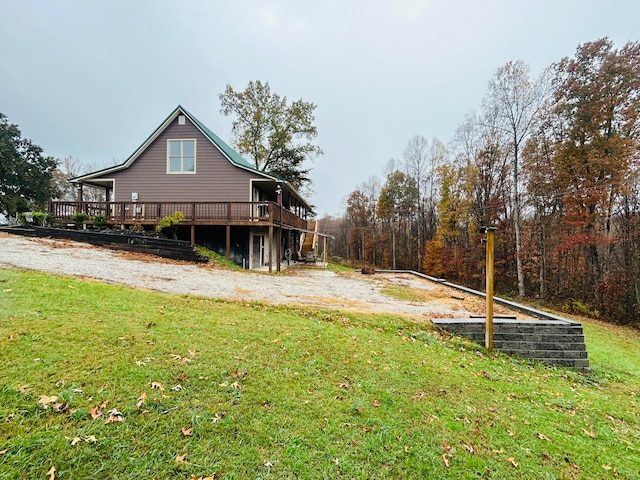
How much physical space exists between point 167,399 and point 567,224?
1970cm

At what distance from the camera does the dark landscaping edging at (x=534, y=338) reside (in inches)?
244

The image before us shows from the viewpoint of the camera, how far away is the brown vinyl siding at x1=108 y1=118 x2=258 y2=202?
15398 millimetres

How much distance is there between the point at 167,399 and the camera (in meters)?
2.69

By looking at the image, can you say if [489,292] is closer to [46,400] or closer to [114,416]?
[114,416]

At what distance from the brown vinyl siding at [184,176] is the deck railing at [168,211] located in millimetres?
1121

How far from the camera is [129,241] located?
1233 centimetres

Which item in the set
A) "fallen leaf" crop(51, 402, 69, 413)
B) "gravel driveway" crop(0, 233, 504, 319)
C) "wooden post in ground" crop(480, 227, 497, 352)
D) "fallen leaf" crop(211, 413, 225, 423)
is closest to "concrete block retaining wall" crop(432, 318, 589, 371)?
"wooden post in ground" crop(480, 227, 497, 352)

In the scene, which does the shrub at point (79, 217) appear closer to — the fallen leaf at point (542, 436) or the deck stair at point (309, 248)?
the deck stair at point (309, 248)

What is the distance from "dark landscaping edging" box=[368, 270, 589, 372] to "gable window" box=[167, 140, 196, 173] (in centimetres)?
1435

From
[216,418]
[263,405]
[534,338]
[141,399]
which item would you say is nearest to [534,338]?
[534,338]

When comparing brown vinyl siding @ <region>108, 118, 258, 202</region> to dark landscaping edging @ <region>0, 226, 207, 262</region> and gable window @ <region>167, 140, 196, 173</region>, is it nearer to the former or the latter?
gable window @ <region>167, 140, 196, 173</region>

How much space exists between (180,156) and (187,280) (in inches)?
378

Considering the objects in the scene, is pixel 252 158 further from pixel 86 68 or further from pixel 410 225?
pixel 410 225

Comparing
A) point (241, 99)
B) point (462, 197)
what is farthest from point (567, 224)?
point (241, 99)
